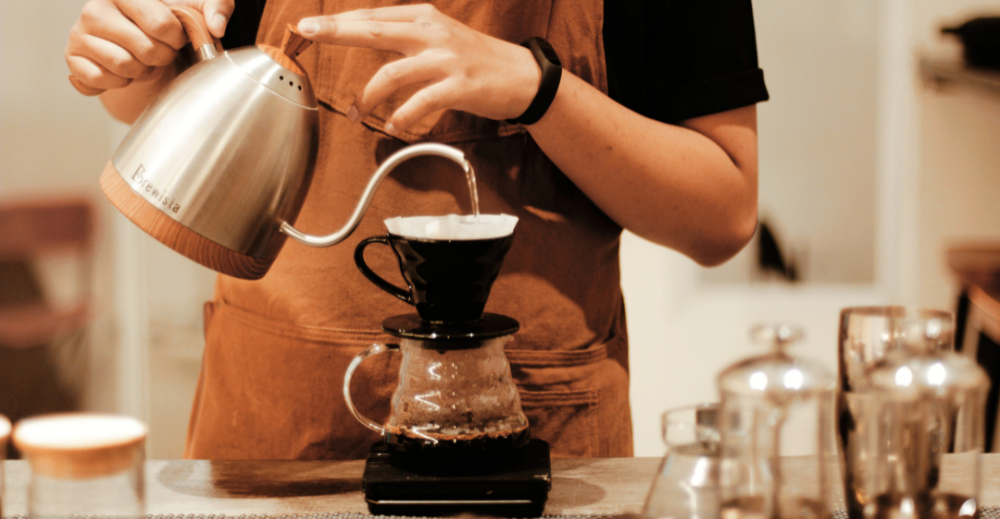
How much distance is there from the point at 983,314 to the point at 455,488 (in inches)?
66.6

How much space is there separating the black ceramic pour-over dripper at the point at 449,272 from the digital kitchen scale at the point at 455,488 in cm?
13

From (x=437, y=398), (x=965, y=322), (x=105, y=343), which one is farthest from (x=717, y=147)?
(x=105, y=343)

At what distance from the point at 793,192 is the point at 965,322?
24.7 inches

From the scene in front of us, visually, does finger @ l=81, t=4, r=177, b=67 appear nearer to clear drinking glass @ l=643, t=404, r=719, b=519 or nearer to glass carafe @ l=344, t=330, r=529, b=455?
glass carafe @ l=344, t=330, r=529, b=455

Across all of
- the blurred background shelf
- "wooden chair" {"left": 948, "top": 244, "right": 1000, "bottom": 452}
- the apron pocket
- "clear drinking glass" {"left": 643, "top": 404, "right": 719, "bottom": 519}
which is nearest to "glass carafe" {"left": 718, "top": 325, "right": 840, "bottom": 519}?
"clear drinking glass" {"left": 643, "top": 404, "right": 719, "bottom": 519}

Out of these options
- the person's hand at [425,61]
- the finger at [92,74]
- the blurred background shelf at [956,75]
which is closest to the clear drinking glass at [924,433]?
the person's hand at [425,61]

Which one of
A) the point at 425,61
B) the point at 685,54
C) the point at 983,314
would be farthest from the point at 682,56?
the point at 983,314

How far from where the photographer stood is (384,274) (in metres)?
0.95

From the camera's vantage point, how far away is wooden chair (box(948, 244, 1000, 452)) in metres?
1.90

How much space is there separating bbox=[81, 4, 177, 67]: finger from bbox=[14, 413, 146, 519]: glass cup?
0.44 meters

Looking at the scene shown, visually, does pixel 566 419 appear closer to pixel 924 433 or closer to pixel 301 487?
pixel 301 487

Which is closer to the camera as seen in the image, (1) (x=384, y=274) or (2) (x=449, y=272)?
(2) (x=449, y=272)

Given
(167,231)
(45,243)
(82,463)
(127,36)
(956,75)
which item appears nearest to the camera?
(82,463)

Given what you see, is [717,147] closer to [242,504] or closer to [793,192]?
[242,504]
